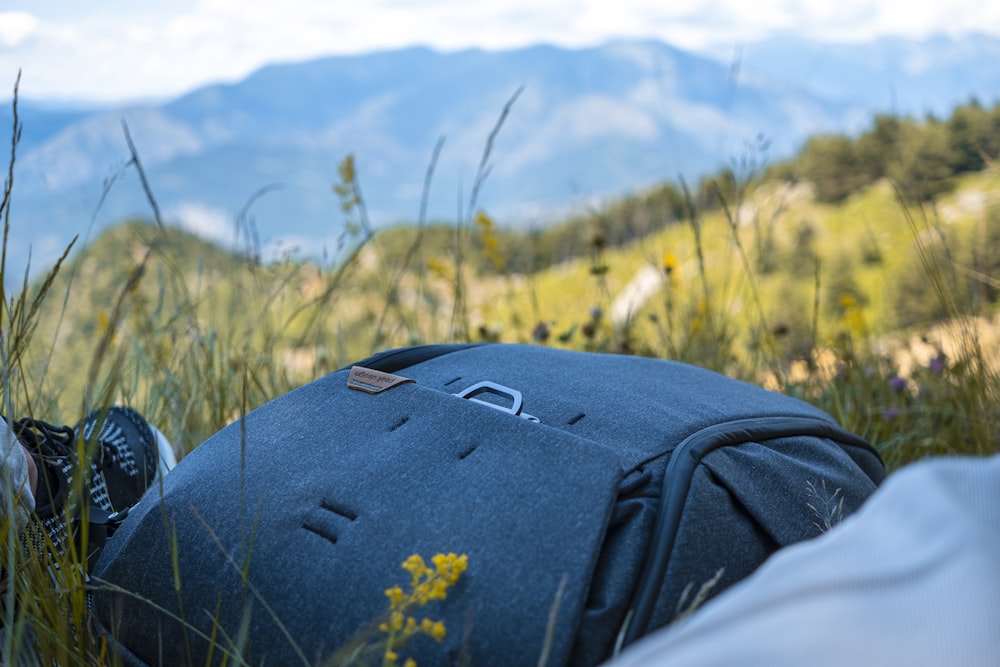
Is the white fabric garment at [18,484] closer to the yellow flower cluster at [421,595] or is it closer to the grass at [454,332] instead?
the grass at [454,332]

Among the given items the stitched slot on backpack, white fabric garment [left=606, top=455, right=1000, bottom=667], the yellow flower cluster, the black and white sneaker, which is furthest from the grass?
white fabric garment [left=606, top=455, right=1000, bottom=667]

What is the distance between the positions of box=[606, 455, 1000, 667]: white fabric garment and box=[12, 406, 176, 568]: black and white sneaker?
65 cm

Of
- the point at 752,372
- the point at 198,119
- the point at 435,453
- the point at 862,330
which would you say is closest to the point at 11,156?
the point at 435,453

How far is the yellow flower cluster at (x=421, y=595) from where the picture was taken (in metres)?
0.74

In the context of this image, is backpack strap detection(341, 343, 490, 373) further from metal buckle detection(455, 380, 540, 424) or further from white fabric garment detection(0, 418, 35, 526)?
white fabric garment detection(0, 418, 35, 526)

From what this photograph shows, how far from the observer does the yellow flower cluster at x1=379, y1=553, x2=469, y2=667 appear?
74 cm

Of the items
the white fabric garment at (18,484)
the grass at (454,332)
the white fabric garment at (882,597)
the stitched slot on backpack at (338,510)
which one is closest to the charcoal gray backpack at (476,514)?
the stitched slot on backpack at (338,510)

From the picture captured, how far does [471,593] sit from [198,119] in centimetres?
20700

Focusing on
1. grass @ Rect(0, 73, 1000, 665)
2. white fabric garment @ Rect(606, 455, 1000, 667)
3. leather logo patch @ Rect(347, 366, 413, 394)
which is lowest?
grass @ Rect(0, 73, 1000, 665)

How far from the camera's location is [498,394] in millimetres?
1226

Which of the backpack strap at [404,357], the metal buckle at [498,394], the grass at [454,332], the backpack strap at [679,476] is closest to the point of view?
the backpack strap at [679,476]

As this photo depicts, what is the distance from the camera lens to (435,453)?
105 centimetres

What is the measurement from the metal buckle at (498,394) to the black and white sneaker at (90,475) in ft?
1.33

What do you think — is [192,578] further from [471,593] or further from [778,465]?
[778,465]
